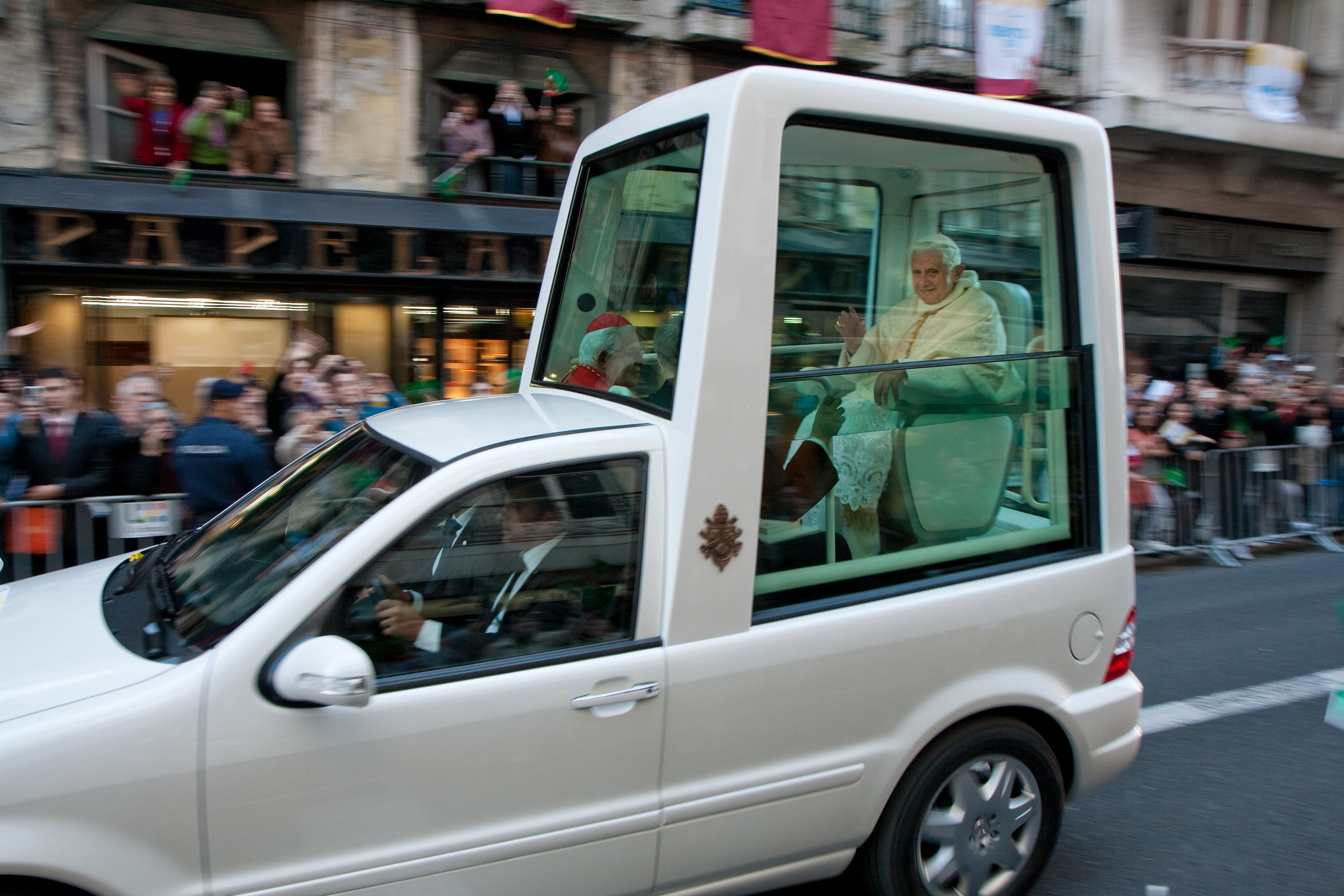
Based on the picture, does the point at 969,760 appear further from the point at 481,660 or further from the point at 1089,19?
the point at 1089,19

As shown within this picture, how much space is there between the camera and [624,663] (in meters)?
2.61

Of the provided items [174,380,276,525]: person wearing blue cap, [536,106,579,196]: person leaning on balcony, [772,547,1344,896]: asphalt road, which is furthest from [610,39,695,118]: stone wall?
[772,547,1344,896]: asphalt road

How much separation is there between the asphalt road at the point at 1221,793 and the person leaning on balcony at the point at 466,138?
27.8 ft

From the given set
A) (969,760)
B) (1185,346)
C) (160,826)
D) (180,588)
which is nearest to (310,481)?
(180,588)

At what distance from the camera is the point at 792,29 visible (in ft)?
41.7

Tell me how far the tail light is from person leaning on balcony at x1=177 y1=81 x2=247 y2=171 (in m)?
10.2

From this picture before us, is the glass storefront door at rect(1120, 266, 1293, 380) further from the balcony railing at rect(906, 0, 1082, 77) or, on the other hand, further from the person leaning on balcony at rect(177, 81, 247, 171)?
the person leaning on balcony at rect(177, 81, 247, 171)

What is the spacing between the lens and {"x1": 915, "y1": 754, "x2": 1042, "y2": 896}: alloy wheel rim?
314 cm

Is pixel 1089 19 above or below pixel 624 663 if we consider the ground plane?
above

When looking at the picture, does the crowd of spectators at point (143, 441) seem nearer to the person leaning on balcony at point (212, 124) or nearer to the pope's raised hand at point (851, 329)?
the pope's raised hand at point (851, 329)

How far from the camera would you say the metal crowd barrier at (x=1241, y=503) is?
900cm

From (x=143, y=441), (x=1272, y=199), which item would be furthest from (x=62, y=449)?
(x=1272, y=199)

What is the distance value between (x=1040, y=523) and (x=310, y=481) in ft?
7.73

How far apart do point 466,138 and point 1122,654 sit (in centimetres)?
997
